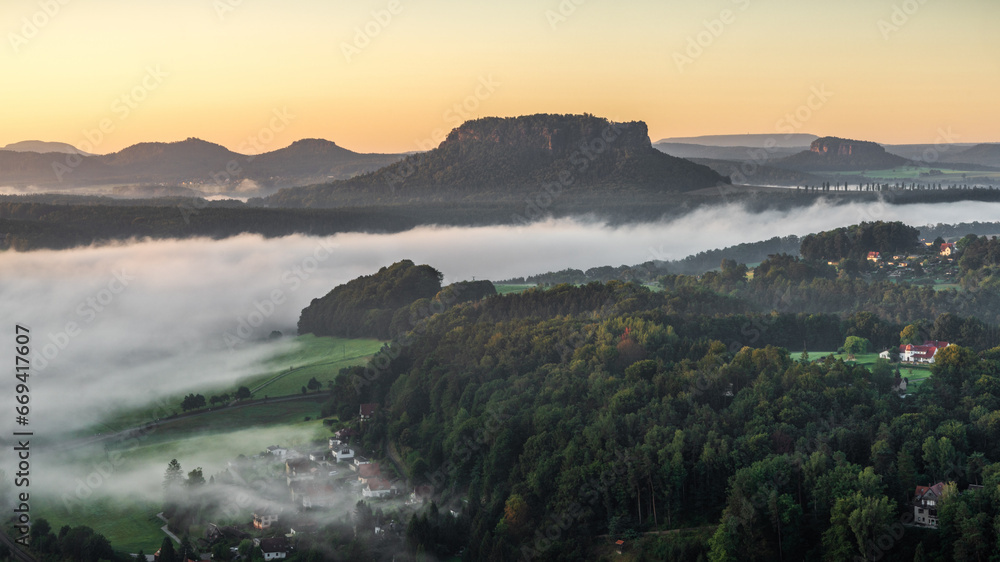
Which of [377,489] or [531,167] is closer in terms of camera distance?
[377,489]

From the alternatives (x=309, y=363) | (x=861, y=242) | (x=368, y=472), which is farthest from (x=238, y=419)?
(x=861, y=242)

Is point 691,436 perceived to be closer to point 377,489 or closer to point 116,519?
point 377,489

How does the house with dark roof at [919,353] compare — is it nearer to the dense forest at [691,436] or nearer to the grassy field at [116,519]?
the dense forest at [691,436]

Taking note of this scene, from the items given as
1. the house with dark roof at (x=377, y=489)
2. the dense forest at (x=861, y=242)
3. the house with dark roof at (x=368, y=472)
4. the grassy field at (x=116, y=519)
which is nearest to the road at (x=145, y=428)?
the grassy field at (x=116, y=519)

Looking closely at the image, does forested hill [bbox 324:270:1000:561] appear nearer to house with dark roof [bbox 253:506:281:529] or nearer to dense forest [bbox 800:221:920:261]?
house with dark roof [bbox 253:506:281:529]

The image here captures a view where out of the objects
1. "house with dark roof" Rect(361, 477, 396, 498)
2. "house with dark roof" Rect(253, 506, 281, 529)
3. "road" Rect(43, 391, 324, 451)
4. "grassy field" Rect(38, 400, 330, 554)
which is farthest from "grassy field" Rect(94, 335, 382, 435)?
"house with dark roof" Rect(361, 477, 396, 498)

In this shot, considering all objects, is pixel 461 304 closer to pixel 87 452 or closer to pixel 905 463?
pixel 87 452
